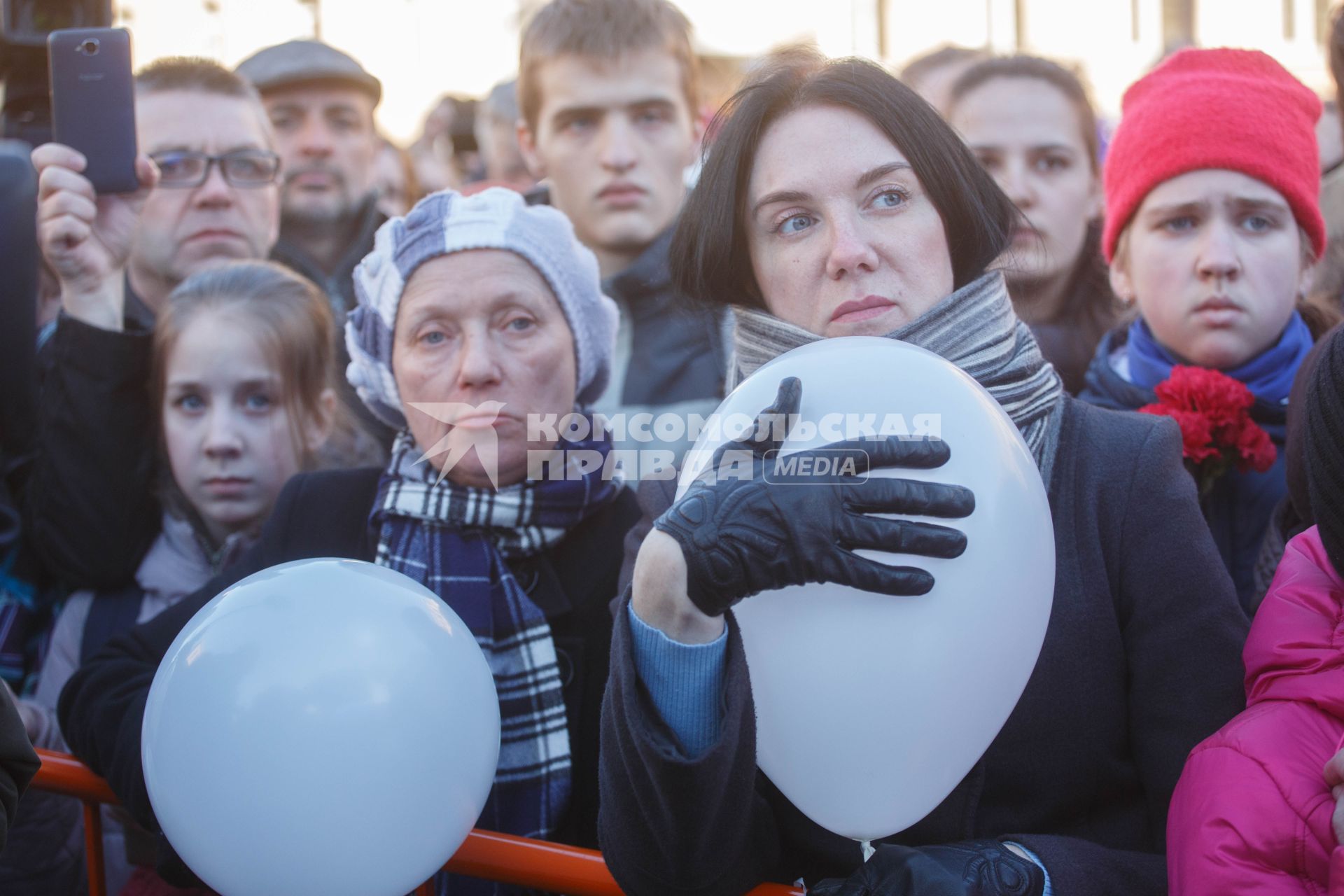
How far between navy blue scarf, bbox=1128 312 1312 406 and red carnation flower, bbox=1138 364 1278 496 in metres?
0.08

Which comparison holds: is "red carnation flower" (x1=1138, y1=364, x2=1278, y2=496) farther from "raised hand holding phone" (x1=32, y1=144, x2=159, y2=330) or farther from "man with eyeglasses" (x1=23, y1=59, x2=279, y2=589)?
"raised hand holding phone" (x1=32, y1=144, x2=159, y2=330)

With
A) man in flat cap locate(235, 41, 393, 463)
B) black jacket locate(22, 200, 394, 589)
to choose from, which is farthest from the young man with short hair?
black jacket locate(22, 200, 394, 589)

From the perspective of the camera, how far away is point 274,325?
2.87 meters

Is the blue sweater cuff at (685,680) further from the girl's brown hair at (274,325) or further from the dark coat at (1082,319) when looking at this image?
the dark coat at (1082,319)

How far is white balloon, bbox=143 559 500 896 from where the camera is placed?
1.46m

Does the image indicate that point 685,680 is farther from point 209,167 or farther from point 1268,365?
A: point 209,167

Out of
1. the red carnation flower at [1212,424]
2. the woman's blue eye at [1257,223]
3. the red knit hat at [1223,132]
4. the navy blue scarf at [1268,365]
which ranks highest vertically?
the red knit hat at [1223,132]

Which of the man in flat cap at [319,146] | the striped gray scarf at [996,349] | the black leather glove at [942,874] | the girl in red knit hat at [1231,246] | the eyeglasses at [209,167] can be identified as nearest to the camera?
the black leather glove at [942,874]

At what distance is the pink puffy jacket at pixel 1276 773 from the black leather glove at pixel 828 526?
0.45 meters

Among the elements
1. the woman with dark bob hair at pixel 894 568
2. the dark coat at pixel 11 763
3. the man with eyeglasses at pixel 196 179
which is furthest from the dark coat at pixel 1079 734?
the man with eyeglasses at pixel 196 179

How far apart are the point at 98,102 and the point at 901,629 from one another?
240cm

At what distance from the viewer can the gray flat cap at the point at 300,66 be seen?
4.29 meters

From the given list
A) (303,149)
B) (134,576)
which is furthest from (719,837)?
(303,149)

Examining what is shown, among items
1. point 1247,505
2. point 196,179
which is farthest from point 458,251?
point 1247,505
